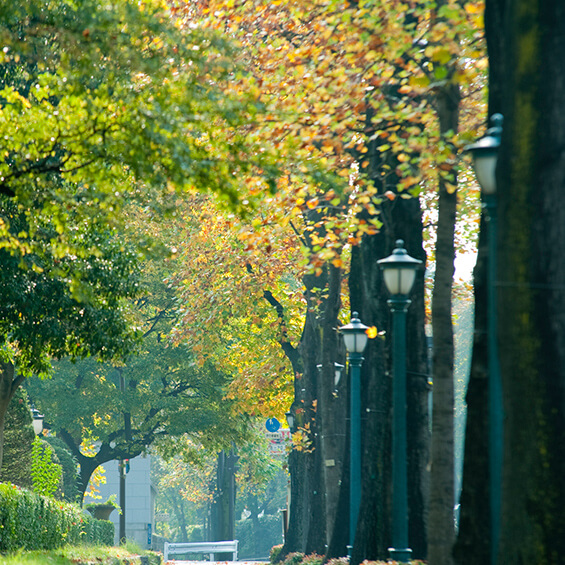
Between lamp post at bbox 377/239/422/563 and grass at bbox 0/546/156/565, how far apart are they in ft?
19.9

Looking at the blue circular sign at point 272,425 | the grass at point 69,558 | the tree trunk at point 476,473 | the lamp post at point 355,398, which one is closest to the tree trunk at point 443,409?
the tree trunk at point 476,473

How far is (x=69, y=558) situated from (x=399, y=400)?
1174cm

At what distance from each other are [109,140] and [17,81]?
28.1ft

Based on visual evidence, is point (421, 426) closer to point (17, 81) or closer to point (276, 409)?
point (17, 81)

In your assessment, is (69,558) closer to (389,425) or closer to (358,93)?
(389,425)

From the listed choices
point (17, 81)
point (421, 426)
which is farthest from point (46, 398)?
point (421, 426)

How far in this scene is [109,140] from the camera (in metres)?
9.71

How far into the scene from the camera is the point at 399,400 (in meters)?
12.7

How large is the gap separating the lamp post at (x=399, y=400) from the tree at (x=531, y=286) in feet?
14.7

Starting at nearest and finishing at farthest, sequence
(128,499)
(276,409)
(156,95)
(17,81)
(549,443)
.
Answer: (549,443) < (156,95) < (17,81) < (276,409) < (128,499)

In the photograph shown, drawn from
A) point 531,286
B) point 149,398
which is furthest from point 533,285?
point 149,398

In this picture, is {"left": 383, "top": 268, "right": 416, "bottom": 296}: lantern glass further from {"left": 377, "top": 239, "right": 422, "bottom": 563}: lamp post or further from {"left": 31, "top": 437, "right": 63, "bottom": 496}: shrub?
{"left": 31, "top": 437, "right": 63, "bottom": 496}: shrub

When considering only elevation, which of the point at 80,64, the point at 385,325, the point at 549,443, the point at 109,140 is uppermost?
the point at 80,64

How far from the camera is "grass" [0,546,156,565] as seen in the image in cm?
1646
